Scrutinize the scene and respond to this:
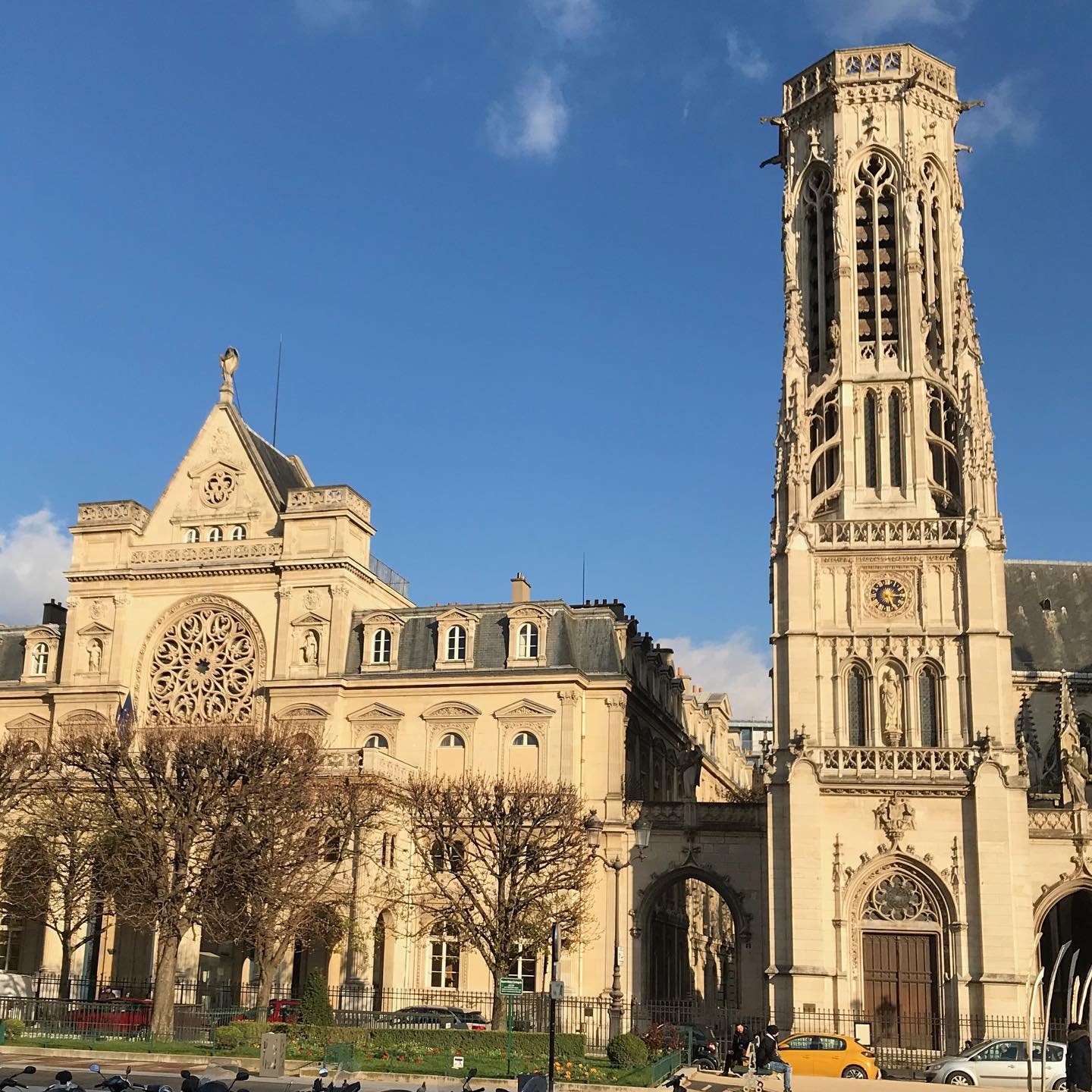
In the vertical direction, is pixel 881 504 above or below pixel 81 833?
above

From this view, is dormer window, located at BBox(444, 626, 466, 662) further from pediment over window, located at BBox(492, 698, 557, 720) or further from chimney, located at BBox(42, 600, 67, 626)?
chimney, located at BBox(42, 600, 67, 626)

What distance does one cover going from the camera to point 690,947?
66438 mm

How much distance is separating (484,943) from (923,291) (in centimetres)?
2791

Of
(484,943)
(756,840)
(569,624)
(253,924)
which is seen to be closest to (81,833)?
(253,924)

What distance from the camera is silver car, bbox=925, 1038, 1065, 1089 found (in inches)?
1286

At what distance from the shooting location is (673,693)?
6756 centimetres

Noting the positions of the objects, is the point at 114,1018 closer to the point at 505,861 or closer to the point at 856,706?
the point at 505,861

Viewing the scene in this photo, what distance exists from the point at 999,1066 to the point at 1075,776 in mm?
16490

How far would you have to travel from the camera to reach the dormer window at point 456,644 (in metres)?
55.8

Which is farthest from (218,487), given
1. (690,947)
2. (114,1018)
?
(690,947)

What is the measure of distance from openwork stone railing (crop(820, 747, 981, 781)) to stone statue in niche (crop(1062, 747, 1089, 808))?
451 centimetres

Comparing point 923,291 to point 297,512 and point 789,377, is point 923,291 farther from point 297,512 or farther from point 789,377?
point 297,512

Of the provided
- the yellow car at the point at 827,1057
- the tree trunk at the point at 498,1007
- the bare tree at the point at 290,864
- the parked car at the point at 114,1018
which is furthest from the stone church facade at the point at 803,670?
the yellow car at the point at 827,1057

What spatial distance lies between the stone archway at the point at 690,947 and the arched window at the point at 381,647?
45.1 feet
